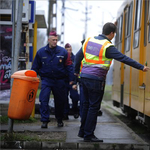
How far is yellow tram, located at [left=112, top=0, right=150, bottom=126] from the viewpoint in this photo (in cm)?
805

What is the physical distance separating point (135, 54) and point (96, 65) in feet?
9.50

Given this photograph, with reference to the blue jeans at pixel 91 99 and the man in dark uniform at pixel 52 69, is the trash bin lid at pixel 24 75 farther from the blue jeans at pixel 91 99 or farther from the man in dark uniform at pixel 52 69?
the man in dark uniform at pixel 52 69

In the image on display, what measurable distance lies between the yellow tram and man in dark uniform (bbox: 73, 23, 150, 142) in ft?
4.06

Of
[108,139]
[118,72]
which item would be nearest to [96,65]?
[108,139]

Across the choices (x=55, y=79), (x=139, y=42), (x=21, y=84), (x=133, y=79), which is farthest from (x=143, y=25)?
(x=21, y=84)

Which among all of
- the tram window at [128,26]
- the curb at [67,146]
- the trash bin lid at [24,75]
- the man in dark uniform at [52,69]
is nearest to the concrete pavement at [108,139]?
the curb at [67,146]

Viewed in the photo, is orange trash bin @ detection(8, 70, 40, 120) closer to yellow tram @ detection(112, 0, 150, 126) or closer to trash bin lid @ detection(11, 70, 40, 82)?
trash bin lid @ detection(11, 70, 40, 82)

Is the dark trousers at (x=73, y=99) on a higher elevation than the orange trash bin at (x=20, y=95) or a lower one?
lower

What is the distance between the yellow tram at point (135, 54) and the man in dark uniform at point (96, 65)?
1.24 meters

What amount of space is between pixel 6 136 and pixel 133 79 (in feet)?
12.0

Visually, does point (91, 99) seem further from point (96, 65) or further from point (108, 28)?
point (108, 28)

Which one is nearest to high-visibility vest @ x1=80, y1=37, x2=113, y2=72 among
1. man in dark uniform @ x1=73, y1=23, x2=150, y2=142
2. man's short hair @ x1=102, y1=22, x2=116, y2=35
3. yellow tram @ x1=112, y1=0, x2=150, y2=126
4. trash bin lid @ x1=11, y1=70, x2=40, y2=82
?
man in dark uniform @ x1=73, y1=23, x2=150, y2=142

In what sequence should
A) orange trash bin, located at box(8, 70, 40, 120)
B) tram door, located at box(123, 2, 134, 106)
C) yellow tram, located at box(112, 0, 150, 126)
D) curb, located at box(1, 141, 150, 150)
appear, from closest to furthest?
curb, located at box(1, 141, 150, 150)
orange trash bin, located at box(8, 70, 40, 120)
yellow tram, located at box(112, 0, 150, 126)
tram door, located at box(123, 2, 134, 106)

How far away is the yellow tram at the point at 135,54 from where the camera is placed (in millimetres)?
8055
